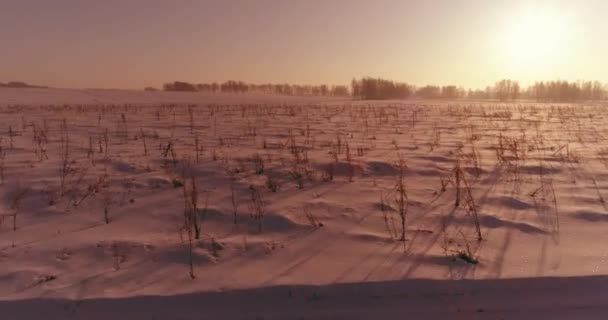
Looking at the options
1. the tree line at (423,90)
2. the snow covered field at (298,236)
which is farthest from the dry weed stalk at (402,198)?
the tree line at (423,90)

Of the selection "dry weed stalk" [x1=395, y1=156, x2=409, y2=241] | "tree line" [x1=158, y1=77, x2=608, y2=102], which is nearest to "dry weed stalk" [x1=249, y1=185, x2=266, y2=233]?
"dry weed stalk" [x1=395, y1=156, x2=409, y2=241]

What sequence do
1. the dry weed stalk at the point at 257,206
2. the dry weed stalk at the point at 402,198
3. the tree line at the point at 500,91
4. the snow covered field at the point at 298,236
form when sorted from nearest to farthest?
the snow covered field at the point at 298,236 → the dry weed stalk at the point at 402,198 → the dry weed stalk at the point at 257,206 → the tree line at the point at 500,91

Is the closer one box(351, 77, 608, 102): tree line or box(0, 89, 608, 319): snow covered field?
box(0, 89, 608, 319): snow covered field

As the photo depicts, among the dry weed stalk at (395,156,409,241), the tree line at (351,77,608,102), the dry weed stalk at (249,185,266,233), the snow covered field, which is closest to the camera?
the snow covered field

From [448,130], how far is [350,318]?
372 inches

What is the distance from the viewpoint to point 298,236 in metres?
3.82

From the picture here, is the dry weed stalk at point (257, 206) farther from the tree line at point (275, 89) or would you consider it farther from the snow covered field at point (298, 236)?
the tree line at point (275, 89)

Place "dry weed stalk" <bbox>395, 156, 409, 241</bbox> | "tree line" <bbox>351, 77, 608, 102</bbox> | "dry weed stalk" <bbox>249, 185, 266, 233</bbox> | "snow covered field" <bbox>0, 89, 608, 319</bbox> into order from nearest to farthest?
"snow covered field" <bbox>0, 89, 608, 319</bbox> < "dry weed stalk" <bbox>395, 156, 409, 241</bbox> < "dry weed stalk" <bbox>249, 185, 266, 233</bbox> < "tree line" <bbox>351, 77, 608, 102</bbox>

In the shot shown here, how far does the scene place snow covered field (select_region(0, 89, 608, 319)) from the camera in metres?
2.81

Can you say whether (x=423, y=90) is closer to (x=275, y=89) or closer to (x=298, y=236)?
(x=275, y=89)

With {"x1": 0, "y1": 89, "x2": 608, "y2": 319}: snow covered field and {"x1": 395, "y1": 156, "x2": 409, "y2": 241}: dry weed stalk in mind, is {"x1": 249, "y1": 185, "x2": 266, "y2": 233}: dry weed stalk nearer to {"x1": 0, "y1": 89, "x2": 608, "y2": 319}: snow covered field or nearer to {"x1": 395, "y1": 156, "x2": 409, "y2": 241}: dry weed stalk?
{"x1": 0, "y1": 89, "x2": 608, "y2": 319}: snow covered field

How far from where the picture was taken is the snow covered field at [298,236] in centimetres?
281

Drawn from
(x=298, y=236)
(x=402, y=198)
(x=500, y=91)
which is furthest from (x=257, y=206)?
(x=500, y=91)

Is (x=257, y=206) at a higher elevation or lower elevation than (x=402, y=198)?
lower
